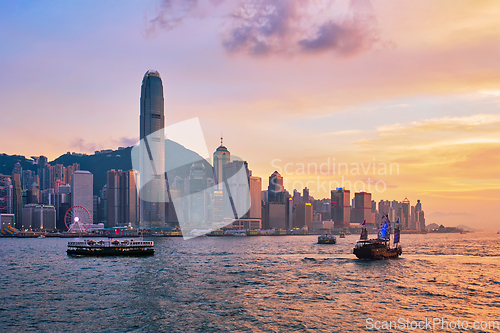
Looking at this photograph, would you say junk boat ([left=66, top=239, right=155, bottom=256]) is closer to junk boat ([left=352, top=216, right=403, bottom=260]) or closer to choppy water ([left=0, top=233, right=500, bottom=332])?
choppy water ([left=0, top=233, right=500, bottom=332])

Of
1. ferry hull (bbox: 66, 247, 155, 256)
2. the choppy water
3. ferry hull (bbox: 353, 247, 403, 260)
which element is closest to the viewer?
the choppy water

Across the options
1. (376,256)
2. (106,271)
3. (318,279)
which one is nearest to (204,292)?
(318,279)

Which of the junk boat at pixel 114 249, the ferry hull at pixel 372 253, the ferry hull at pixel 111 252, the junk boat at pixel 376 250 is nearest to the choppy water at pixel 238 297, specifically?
the ferry hull at pixel 372 253

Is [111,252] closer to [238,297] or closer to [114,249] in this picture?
[114,249]

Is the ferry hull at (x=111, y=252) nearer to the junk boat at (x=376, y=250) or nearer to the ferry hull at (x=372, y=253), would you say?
the ferry hull at (x=372, y=253)

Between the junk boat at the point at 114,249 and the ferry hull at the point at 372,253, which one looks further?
the junk boat at the point at 114,249

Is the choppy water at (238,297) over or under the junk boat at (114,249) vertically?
over

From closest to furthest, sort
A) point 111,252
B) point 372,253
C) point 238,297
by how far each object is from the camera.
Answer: point 238,297 → point 372,253 → point 111,252

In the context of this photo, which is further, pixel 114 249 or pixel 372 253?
pixel 114 249

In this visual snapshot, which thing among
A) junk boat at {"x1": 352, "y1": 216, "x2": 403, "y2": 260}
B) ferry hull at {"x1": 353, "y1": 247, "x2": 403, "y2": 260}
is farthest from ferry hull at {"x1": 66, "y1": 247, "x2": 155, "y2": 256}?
junk boat at {"x1": 352, "y1": 216, "x2": 403, "y2": 260}

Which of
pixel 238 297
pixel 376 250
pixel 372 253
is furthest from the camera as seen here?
pixel 376 250

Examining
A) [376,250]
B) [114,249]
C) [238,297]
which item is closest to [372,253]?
[376,250]

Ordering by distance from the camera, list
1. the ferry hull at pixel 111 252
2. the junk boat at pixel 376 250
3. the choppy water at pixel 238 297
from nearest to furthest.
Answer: the choppy water at pixel 238 297
the junk boat at pixel 376 250
the ferry hull at pixel 111 252

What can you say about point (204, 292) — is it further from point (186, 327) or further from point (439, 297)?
point (439, 297)
